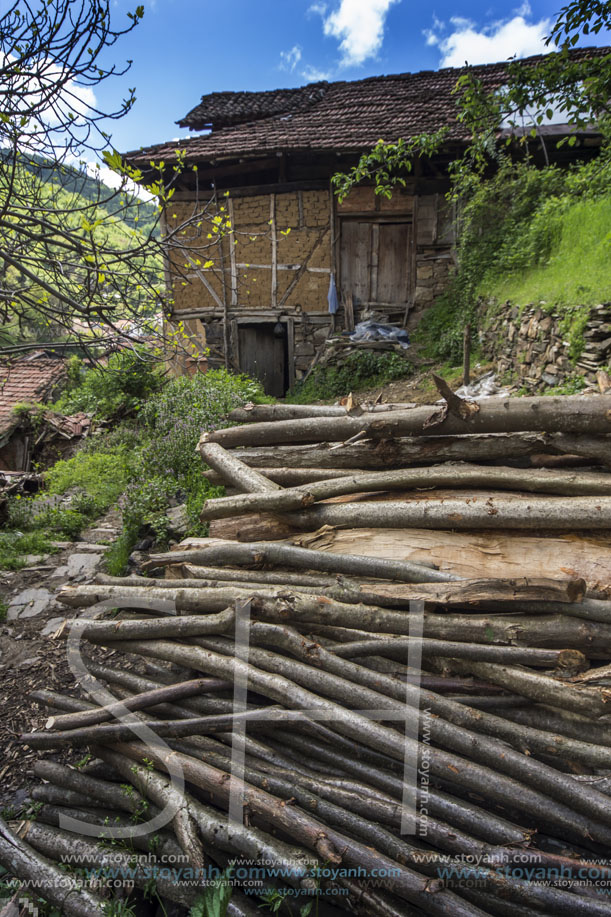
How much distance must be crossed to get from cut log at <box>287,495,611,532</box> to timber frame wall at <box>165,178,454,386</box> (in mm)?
9307

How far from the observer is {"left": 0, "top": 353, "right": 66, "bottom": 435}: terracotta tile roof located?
13.6m

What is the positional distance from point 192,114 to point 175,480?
11490mm

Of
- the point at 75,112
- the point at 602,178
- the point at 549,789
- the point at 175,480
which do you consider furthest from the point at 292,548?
the point at 602,178

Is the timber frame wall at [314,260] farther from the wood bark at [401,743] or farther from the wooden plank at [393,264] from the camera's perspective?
the wood bark at [401,743]

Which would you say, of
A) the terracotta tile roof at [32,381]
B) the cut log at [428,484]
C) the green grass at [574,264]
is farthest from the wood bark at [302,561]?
the terracotta tile roof at [32,381]

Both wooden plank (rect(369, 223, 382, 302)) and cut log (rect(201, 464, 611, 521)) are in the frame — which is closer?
cut log (rect(201, 464, 611, 521))

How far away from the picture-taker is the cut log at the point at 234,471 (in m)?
3.03

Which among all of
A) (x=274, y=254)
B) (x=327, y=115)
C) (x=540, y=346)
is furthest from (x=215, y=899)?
(x=327, y=115)

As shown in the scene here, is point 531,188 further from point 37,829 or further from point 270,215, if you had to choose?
point 37,829

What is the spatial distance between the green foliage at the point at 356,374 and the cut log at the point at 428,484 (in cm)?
756

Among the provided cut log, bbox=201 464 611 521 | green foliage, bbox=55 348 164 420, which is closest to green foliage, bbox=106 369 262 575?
cut log, bbox=201 464 611 521

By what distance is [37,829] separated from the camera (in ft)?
7.02

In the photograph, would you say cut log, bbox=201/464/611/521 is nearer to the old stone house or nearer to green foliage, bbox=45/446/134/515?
green foliage, bbox=45/446/134/515

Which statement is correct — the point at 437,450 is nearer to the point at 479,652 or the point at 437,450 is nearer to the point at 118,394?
the point at 479,652
